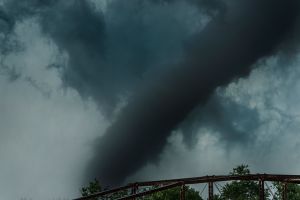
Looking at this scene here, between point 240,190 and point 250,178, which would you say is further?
point 240,190

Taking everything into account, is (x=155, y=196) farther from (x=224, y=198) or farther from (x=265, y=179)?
(x=265, y=179)

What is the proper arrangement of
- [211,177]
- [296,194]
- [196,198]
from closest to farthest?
[211,177] < [296,194] < [196,198]

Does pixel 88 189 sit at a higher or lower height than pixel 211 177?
higher

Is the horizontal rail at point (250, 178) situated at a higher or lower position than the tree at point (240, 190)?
lower

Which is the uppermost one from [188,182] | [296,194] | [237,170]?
[237,170]

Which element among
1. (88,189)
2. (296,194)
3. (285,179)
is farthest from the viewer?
(88,189)

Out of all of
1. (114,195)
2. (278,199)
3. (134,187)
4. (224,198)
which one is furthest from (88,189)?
(134,187)

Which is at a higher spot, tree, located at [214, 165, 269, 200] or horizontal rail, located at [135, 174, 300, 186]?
tree, located at [214, 165, 269, 200]

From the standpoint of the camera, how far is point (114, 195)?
244ft

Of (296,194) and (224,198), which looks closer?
(296,194)

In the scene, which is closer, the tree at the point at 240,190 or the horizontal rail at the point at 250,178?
the horizontal rail at the point at 250,178

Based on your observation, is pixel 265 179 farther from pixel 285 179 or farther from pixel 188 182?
pixel 188 182

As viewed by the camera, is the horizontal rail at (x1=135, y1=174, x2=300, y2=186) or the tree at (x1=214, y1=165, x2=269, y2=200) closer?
the horizontal rail at (x1=135, y1=174, x2=300, y2=186)

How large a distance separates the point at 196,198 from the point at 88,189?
17720 mm
